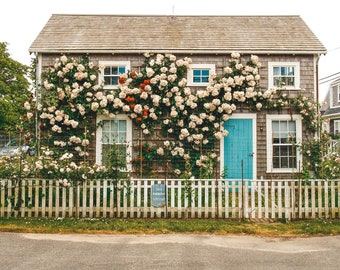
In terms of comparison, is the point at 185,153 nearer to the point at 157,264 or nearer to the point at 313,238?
the point at 313,238

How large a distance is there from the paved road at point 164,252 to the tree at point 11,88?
104 feet

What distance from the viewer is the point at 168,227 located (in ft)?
27.8

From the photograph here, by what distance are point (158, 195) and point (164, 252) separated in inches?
110

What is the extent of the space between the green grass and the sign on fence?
57cm

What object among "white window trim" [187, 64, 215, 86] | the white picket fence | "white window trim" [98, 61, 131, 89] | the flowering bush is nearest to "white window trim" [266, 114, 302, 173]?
the flowering bush

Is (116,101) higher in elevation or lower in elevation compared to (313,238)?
higher

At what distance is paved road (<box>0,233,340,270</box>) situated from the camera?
5.98 meters

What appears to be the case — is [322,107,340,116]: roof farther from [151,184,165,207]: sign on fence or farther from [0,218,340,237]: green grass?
[151,184,165,207]: sign on fence

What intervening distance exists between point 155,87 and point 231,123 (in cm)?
329

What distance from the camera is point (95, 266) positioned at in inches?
231

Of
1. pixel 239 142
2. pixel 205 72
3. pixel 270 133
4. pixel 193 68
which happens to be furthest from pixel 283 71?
pixel 193 68

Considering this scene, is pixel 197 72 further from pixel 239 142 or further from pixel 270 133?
pixel 270 133

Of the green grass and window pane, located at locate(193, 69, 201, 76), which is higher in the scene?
window pane, located at locate(193, 69, 201, 76)

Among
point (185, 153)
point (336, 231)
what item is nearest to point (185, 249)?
point (336, 231)
